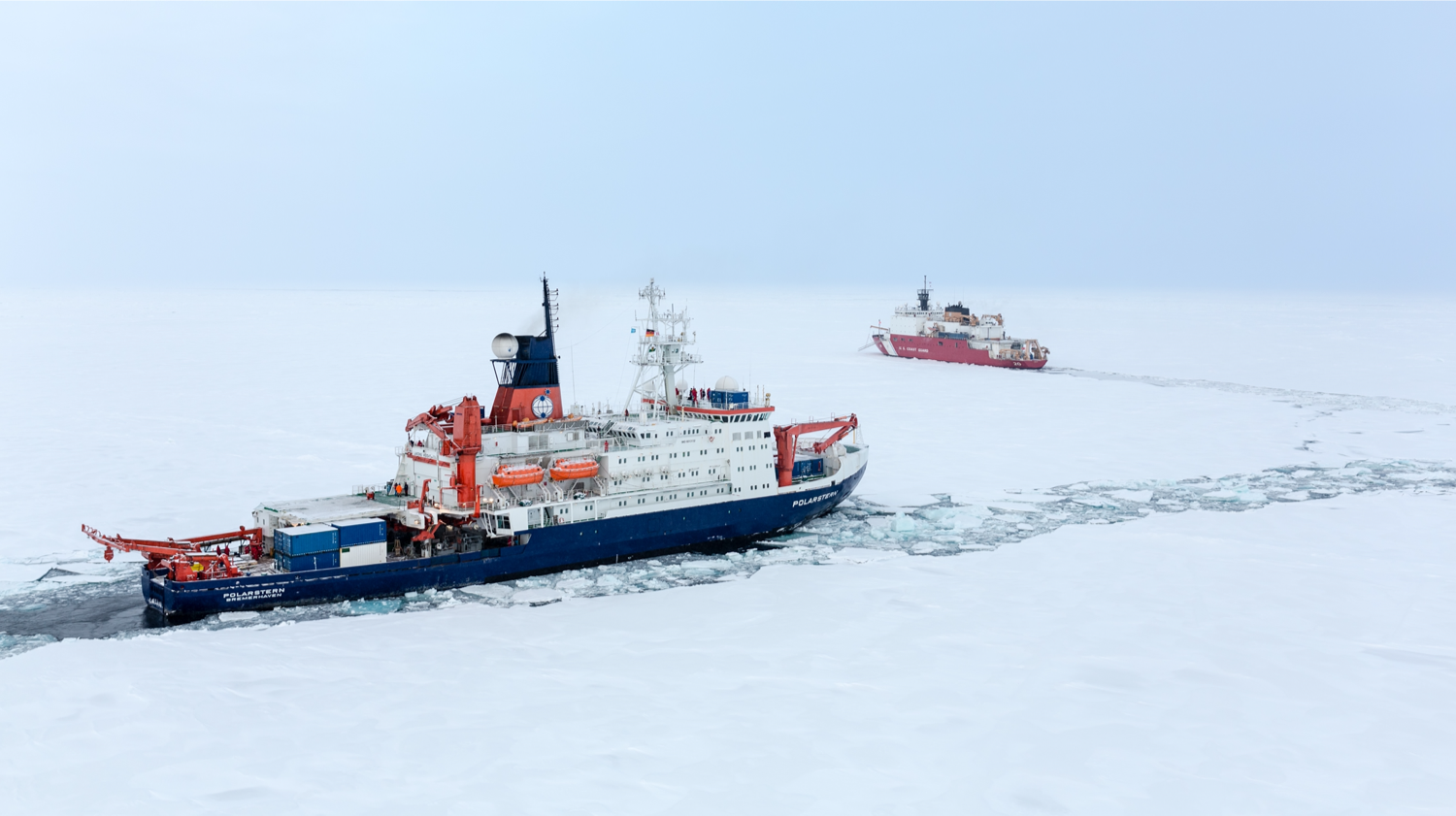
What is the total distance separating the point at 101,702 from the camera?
686 inches

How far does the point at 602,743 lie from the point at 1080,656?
9661 mm

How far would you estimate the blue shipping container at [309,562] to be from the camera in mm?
23062

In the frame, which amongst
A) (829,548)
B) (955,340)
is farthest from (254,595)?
(955,340)

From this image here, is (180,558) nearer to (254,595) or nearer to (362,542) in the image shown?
(254,595)

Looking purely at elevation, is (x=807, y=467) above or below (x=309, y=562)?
above

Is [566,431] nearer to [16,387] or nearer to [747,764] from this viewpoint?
[747,764]

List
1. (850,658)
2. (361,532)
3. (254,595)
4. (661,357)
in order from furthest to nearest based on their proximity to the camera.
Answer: (661,357)
(361,532)
(254,595)
(850,658)

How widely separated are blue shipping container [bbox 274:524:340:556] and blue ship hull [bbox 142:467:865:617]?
52 centimetres

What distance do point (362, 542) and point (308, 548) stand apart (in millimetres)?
1258

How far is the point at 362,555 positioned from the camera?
24.0 meters

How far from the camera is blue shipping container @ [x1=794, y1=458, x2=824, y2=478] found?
3381cm

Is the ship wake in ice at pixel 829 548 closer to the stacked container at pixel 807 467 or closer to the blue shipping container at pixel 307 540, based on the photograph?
the blue shipping container at pixel 307 540

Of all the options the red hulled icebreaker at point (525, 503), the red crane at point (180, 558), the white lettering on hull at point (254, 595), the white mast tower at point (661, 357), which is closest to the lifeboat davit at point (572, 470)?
the red hulled icebreaker at point (525, 503)

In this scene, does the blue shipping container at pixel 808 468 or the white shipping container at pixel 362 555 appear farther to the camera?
the blue shipping container at pixel 808 468
